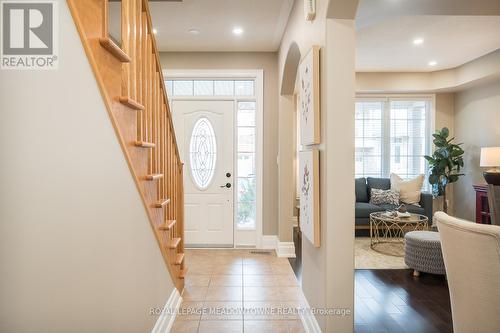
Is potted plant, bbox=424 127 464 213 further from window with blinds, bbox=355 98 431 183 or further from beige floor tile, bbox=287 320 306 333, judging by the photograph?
beige floor tile, bbox=287 320 306 333

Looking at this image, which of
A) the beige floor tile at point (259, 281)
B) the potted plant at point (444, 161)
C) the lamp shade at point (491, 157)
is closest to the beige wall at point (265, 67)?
the beige floor tile at point (259, 281)

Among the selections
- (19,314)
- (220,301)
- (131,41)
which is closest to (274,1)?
(131,41)

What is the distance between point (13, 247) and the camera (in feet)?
4.29

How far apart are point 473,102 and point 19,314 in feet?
23.3

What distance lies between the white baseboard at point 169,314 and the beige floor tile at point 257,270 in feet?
3.42

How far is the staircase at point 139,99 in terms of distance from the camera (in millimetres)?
1449

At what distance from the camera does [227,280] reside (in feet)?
11.8

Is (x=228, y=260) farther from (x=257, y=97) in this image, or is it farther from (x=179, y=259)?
(x=257, y=97)

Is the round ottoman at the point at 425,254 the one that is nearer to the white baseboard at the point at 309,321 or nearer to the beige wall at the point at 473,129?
the white baseboard at the point at 309,321

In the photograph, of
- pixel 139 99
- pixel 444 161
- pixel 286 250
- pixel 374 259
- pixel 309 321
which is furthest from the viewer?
pixel 444 161

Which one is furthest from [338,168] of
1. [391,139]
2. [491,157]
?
[391,139]

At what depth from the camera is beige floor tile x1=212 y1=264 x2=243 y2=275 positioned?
12.5ft

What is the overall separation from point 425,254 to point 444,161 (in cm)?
309

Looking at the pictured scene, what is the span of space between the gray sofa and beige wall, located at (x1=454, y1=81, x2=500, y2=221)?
103 centimetres
